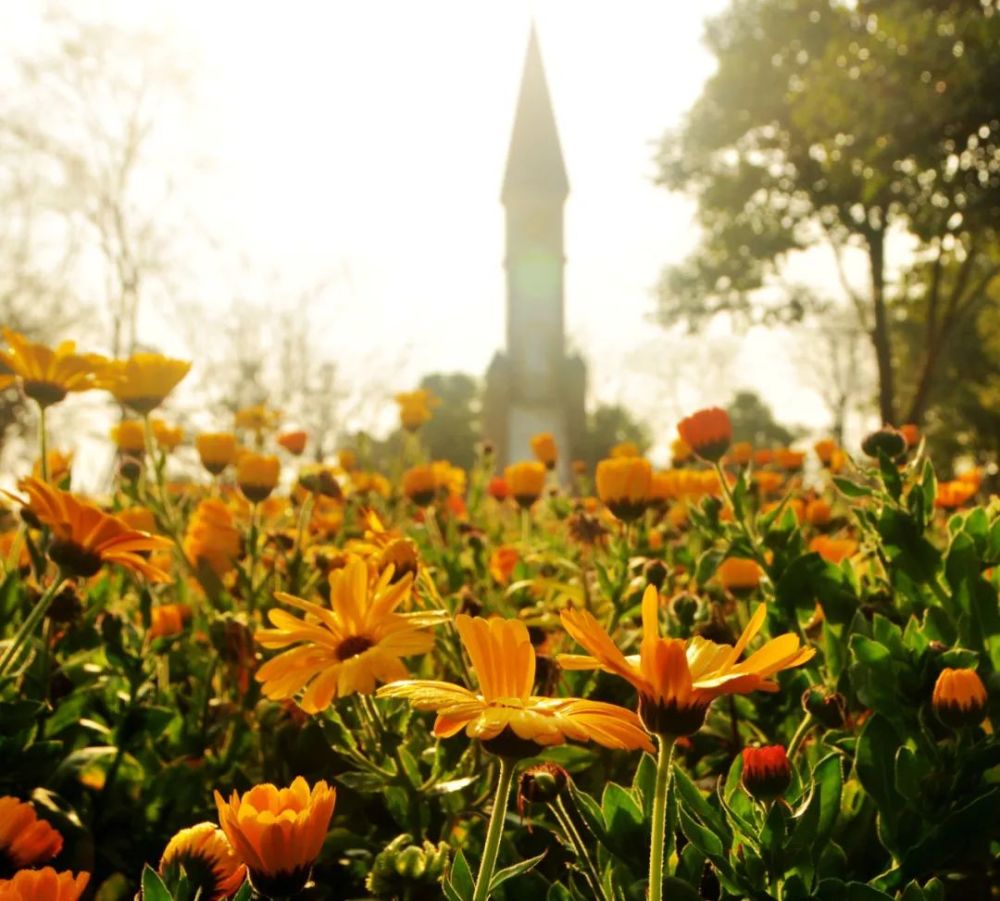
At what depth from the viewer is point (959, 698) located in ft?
2.34

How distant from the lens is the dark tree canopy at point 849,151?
9.27m

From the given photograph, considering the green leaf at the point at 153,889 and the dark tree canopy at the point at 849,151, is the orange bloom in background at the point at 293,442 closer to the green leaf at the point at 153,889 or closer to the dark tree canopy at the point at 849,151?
the green leaf at the point at 153,889

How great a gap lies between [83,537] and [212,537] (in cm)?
75

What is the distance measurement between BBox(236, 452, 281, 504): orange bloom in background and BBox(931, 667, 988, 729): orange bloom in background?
1052 millimetres

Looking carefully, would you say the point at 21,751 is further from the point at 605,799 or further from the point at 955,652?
the point at 955,652

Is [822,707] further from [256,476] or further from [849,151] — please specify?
[849,151]

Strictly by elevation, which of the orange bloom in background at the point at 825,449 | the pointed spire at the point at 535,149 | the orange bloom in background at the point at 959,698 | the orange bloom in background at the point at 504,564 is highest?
the pointed spire at the point at 535,149

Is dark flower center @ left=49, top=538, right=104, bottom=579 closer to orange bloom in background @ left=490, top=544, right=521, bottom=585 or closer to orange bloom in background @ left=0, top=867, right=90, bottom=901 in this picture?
orange bloom in background @ left=0, top=867, right=90, bottom=901

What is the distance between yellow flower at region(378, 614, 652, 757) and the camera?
50cm

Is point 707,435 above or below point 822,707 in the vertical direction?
above

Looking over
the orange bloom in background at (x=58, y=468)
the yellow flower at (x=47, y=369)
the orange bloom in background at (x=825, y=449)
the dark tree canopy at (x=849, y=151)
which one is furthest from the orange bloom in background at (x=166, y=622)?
the dark tree canopy at (x=849, y=151)

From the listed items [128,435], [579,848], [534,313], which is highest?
[534,313]

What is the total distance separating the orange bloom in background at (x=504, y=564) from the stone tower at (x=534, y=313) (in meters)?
24.7

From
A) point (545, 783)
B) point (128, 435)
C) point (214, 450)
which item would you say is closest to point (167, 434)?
point (128, 435)
